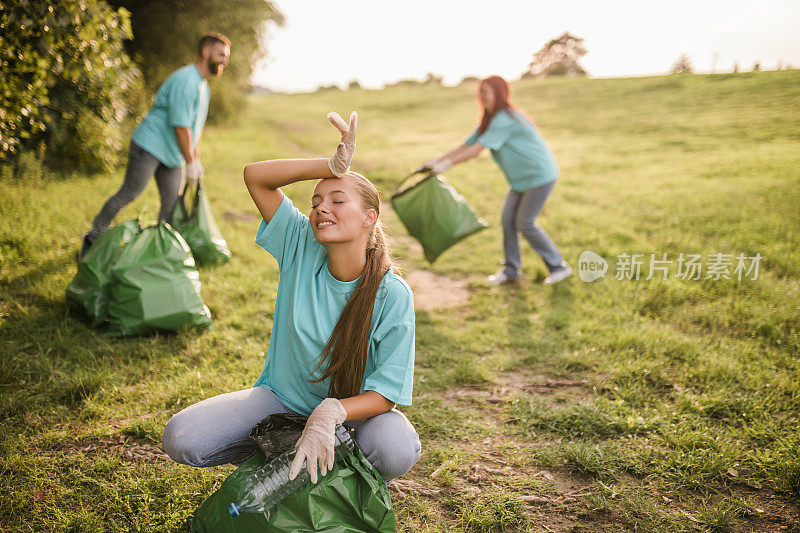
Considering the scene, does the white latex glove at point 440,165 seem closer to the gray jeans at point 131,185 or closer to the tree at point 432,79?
the gray jeans at point 131,185

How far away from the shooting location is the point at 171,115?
3.85 m

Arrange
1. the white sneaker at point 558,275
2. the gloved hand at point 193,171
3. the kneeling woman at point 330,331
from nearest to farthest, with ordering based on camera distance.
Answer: the kneeling woman at point 330,331 → the gloved hand at point 193,171 → the white sneaker at point 558,275

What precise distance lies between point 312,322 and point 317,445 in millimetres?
470

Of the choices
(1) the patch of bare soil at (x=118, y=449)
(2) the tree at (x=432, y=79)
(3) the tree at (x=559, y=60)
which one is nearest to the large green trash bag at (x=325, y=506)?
(1) the patch of bare soil at (x=118, y=449)

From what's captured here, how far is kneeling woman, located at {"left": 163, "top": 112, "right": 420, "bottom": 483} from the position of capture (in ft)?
5.72

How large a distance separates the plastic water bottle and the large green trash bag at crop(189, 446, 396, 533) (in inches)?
0.8

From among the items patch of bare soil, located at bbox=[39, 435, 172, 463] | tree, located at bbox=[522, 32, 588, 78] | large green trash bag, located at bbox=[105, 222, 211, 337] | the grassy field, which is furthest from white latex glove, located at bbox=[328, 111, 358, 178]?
tree, located at bbox=[522, 32, 588, 78]

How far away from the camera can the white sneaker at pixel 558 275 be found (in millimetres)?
4770

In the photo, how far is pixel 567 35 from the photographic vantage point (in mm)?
23766

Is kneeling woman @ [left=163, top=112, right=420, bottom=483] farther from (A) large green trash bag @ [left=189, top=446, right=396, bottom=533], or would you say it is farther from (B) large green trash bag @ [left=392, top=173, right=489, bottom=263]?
(B) large green trash bag @ [left=392, top=173, right=489, bottom=263]

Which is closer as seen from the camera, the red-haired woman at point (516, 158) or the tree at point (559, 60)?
the red-haired woman at point (516, 158)

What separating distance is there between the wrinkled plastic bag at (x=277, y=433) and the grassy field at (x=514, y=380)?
23.2 inches

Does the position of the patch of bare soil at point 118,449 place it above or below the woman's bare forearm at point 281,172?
below

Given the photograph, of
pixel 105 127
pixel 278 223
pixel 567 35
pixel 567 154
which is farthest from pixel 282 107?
pixel 278 223
